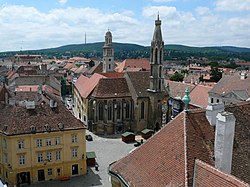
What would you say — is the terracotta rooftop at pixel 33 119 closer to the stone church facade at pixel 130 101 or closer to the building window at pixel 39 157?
the building window at pixel 39 157

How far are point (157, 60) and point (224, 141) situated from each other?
142 feet

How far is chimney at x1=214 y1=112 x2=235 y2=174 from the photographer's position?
1442 centimetres

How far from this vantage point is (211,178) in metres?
13.1

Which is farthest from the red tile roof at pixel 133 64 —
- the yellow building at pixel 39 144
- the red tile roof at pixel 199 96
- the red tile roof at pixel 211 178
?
the red tile roof at pixel 211 178

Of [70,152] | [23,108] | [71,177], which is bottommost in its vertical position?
[71,177]

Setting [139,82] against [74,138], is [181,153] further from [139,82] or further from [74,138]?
[139,82]

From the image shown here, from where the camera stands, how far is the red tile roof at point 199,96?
63088 millimetres

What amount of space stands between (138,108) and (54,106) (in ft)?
77.5

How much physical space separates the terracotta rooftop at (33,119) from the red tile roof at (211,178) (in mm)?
24730

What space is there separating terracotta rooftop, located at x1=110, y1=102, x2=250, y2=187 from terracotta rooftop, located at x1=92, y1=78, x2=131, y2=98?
3985 cm

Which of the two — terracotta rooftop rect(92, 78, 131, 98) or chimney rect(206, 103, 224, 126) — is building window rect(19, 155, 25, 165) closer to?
terracotta rooftop rect(92, 78, 131, 98)

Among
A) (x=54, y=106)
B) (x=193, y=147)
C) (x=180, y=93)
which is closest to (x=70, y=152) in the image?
(x=54, y=106)

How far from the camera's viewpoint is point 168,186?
45.9 feet

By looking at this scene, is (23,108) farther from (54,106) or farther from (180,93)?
(180,93)
